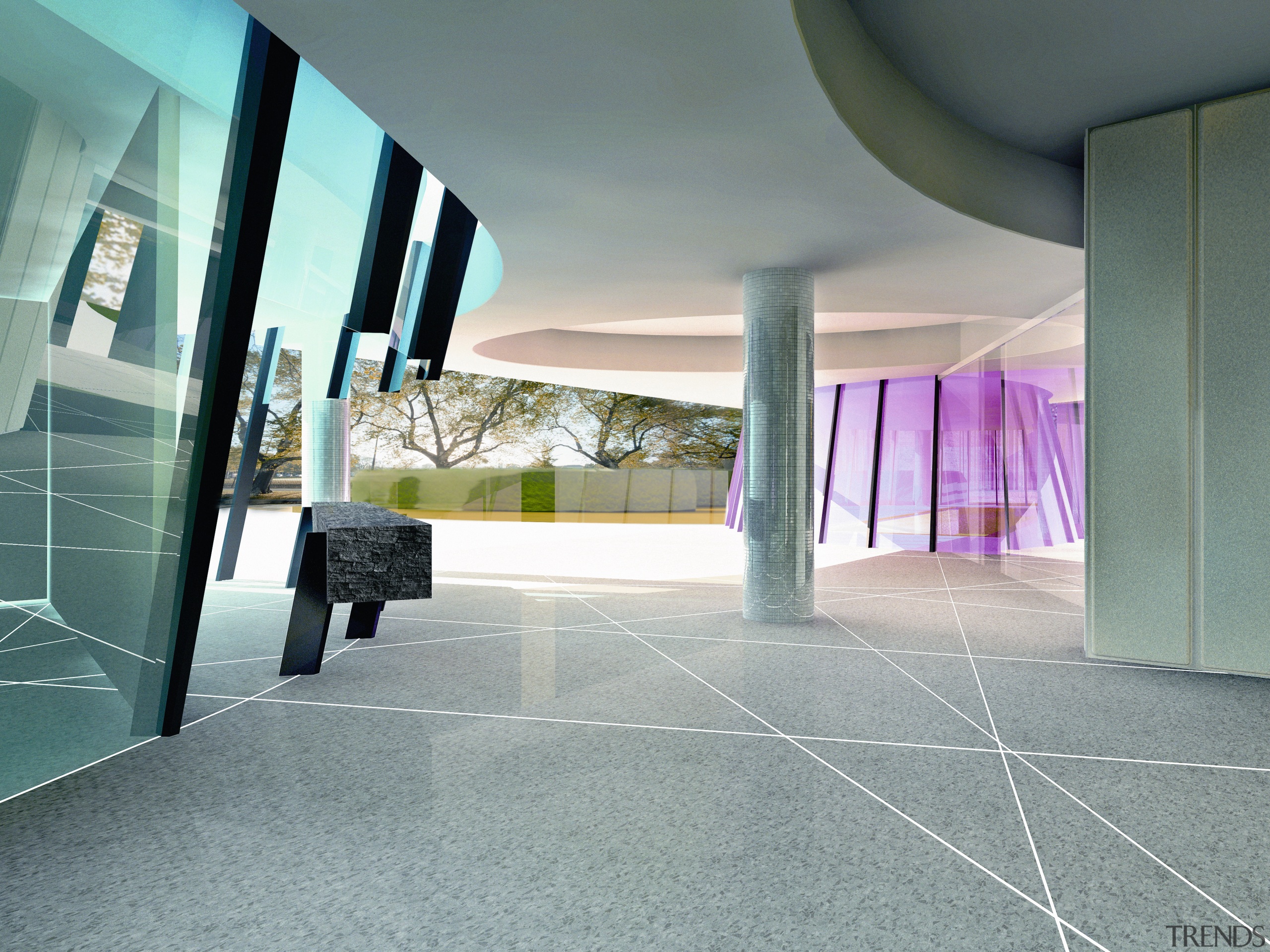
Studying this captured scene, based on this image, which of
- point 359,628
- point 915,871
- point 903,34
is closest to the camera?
point 915,871

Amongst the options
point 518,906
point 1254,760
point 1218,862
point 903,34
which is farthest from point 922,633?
point 518,906

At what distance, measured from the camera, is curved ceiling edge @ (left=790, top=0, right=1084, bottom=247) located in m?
4.43

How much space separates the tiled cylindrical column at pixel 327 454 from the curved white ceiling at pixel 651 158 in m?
3.22

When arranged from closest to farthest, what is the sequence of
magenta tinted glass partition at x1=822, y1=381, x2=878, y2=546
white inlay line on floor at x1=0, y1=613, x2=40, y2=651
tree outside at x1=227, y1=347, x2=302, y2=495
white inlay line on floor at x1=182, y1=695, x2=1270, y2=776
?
1. white inlay line on floor at x1=0, y1=613, x2=40, y2=651
2. white inlay line on floor at x1=182, y1=695, x2=1270, y2=776
3. magenta tinted glass partition at x1=822, y1=381, x2=878, y2=546
4. tree outside at x1=227, y1=347, x2=302, y2=495

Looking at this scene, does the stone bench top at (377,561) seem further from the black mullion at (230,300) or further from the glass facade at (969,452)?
the glass facade at (969,452)

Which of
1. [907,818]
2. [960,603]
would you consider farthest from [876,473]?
[907,818]

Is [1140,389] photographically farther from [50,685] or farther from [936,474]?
[936,474]

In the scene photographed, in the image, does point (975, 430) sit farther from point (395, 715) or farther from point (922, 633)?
point (395, 715)

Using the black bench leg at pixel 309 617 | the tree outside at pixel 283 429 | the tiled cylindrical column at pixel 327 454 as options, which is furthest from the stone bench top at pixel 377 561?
the tree outside at pixel 283 429

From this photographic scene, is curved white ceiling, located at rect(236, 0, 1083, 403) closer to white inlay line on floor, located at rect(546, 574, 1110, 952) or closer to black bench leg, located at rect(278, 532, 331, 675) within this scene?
black bench leg, located at rect(278, 532, 331, 675)

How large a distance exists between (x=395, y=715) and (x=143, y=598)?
55.8 inches

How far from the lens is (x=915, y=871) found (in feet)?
8.98

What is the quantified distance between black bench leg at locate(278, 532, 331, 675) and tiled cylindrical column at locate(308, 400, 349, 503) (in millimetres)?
5545

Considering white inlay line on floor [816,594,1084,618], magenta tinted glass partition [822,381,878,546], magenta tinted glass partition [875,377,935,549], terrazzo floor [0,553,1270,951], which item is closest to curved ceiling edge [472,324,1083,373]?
magenta tinted glass partition [875,377,935,549]
